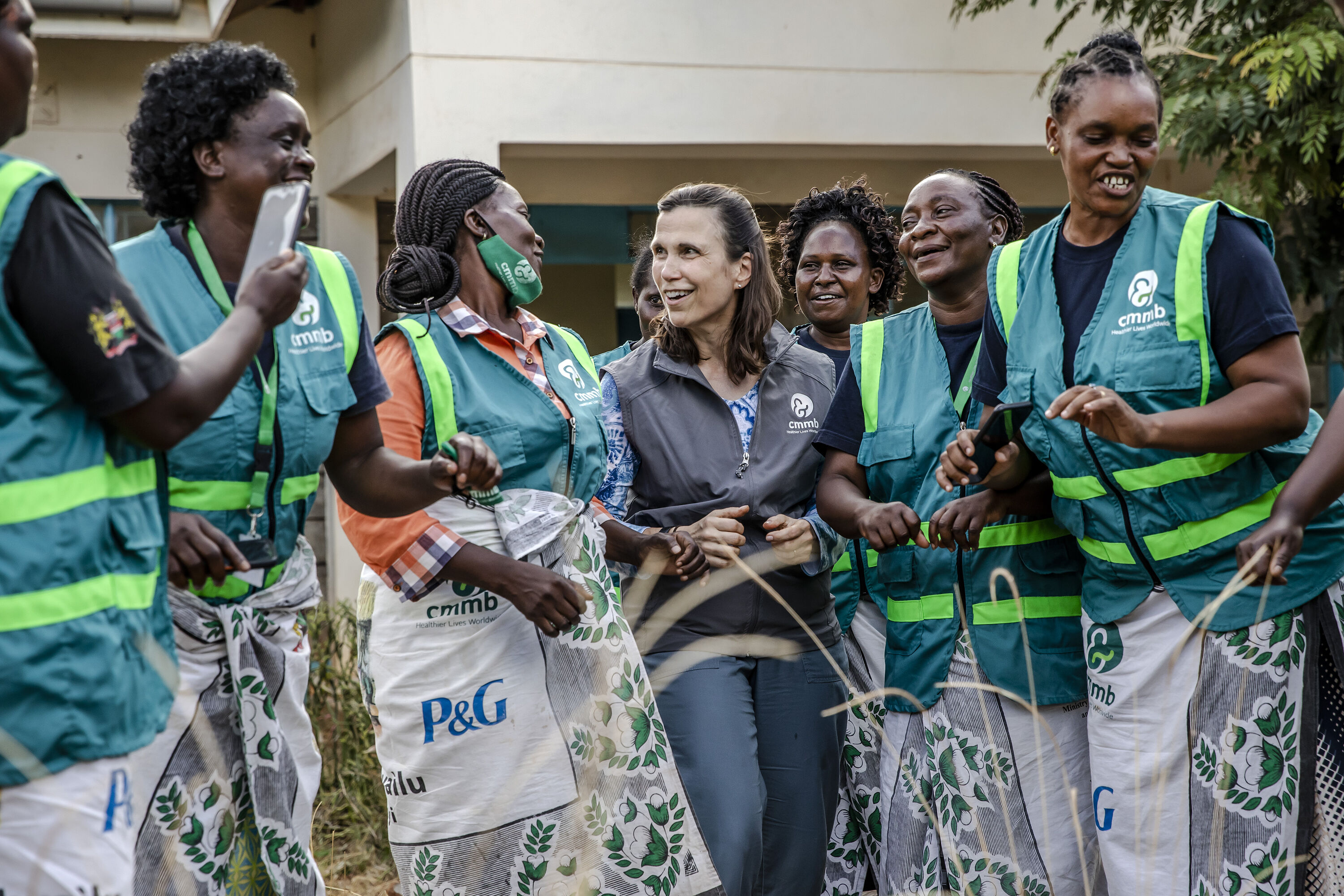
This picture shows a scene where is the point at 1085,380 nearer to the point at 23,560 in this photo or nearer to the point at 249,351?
the point at 249,351

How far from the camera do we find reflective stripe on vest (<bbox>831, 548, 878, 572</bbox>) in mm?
3734

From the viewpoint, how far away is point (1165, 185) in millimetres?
9227

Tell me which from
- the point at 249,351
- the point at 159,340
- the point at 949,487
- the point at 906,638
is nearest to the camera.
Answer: the point at 159,340

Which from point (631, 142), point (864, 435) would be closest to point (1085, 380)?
point (864, 435)

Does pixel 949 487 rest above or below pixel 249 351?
below

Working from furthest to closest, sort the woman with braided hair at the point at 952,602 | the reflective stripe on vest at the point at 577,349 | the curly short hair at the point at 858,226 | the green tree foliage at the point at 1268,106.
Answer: the green tree foliage at the point at 1268,106 → the curly short hair at the point at 858,226 → the reflective stripe on vest at the point at 577,349 → the woman with braided hair at the point at 952,602

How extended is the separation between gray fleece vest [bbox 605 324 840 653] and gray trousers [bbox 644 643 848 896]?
0.37ft

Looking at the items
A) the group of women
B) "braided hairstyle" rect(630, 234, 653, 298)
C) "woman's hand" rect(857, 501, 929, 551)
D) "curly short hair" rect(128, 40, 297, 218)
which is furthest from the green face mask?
"braided hairstyle" rect(630, 234, 653, 298)

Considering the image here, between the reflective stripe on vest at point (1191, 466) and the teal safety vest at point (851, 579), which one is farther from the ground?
the reflective stripe on vest at point (1191, 466)

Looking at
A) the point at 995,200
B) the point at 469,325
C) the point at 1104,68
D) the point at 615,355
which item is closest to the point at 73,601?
the point at 469,325

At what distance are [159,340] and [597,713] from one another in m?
1.50

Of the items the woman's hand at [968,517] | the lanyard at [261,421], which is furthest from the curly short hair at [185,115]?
the woman's hand at [968,517]

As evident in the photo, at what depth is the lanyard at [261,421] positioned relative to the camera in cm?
244

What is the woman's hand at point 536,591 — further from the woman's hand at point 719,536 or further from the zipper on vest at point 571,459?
the woman's hand at point 719,536
